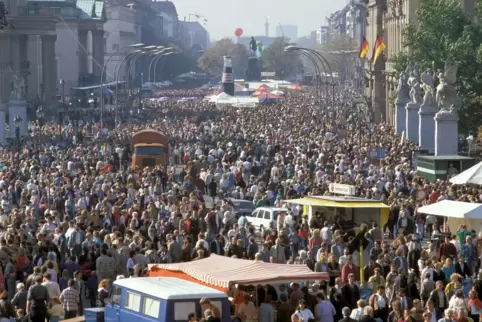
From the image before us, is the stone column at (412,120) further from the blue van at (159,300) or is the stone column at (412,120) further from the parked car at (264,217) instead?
the blue van at (159,300)

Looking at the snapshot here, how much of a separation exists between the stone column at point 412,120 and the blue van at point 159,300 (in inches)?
1800

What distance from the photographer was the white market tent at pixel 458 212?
101 feet

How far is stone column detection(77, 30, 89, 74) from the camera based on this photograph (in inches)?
7461

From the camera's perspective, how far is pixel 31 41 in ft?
509

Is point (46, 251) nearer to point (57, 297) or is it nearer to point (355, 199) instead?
point (57, 297)

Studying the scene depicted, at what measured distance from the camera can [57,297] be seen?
83.2 ft

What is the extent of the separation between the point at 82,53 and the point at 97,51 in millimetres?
5422

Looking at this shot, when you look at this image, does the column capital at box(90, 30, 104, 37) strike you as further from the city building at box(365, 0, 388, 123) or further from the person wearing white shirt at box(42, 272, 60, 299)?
the person wearing white shirt at box(42, 272, 60, 299)

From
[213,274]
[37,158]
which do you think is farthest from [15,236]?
[37,158]

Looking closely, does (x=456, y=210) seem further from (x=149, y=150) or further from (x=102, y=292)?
(x=149, y=150)

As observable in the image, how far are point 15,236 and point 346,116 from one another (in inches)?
2816

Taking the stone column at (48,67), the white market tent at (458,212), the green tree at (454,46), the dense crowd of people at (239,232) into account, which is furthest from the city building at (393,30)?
the white market tent at (458,212)

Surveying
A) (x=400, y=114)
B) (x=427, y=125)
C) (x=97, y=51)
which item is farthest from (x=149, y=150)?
(x=97, y=51)

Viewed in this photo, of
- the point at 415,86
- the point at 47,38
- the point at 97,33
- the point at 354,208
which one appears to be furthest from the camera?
the point at 97,33
